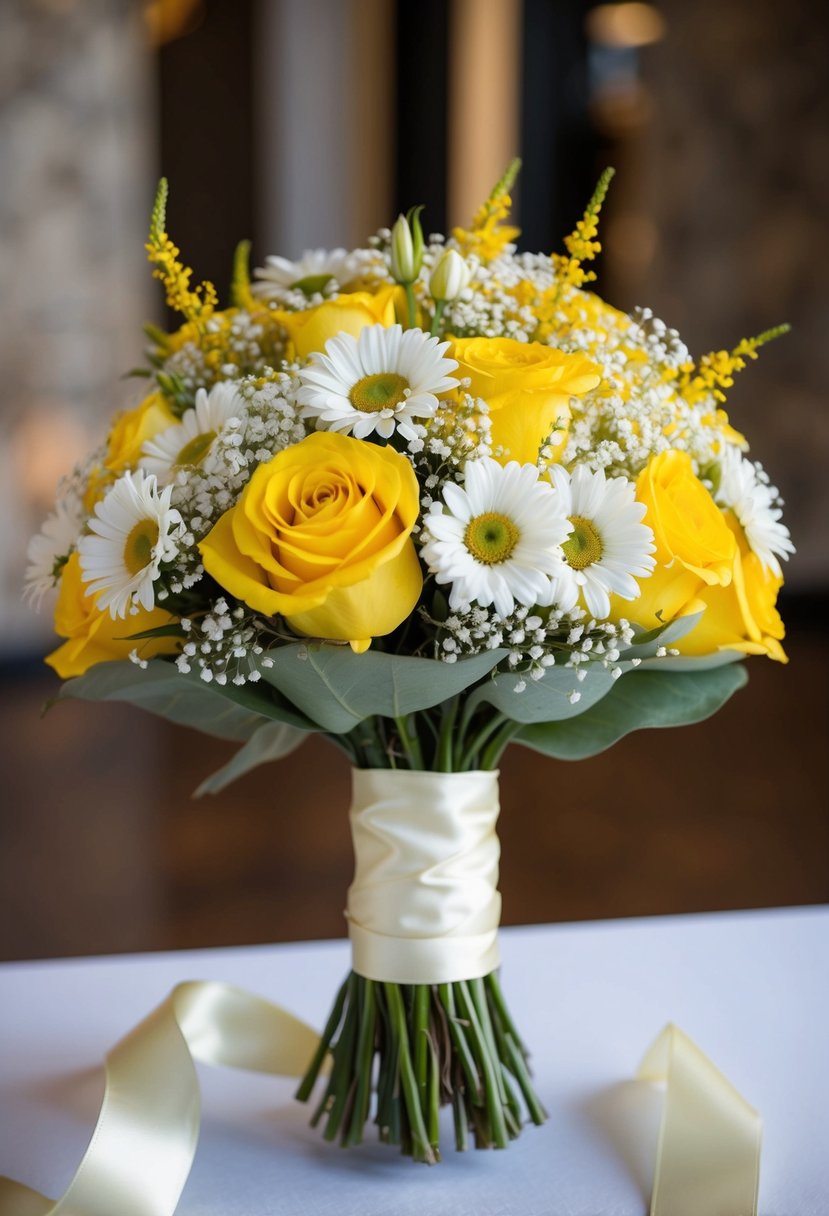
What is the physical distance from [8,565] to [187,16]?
2.60m

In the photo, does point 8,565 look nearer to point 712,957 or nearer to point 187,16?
point 187,16

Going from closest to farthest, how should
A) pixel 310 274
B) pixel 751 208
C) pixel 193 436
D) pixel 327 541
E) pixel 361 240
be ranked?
pixel 327 541 < pixel 193 436 < pixel 310 274 < pixel 751 208 < pixel 361 240

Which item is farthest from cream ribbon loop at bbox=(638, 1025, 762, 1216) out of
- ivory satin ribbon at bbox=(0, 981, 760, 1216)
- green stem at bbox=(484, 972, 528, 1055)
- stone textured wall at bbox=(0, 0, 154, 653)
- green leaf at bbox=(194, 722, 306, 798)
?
stone textured wall at bbox=(0, 0, 154, 653)

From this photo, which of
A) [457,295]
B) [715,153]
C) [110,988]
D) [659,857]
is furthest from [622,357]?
[715,153]

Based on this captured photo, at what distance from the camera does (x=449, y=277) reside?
674 millimetres

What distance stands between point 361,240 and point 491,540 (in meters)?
6.07

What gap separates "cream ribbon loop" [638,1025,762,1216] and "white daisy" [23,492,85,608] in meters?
0.49

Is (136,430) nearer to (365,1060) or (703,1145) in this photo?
(365,1060)

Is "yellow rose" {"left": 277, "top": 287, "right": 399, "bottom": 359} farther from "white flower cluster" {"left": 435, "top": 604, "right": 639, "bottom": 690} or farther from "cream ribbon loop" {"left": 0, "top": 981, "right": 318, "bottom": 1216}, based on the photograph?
"cream ribbon loop" {"left": 0, "top": 981, "right": 318, "bottom": 1216}

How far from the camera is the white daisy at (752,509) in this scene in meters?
0.71

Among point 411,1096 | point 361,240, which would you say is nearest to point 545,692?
point 411,1096

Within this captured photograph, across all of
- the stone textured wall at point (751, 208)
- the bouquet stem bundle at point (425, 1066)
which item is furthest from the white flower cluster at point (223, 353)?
the stone textured wall at point (751, 208)

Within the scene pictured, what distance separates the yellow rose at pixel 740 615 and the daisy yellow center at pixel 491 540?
14 centimetres

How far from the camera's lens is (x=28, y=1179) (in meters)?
0.72
